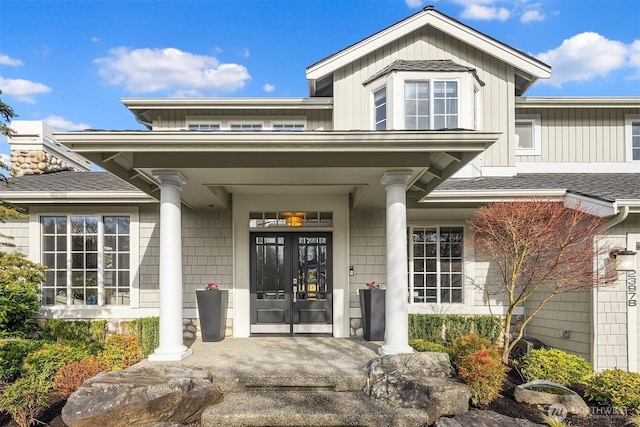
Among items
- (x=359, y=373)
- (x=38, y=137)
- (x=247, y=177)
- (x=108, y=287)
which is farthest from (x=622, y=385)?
(x=38, y=137)

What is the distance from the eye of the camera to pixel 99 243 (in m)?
7.87

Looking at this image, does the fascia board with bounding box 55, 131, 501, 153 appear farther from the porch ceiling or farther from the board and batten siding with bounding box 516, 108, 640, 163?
the board and batten siding with bounding box 516, 108, 640, 163

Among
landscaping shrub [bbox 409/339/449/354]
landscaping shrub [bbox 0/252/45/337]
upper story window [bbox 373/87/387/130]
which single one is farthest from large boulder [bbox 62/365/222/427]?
upper story window [bbox 373/87/387/130]

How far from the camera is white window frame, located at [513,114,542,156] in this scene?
354 inches

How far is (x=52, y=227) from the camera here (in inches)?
312

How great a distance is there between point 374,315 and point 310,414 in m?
2.96

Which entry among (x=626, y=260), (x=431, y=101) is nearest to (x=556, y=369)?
(x=626, y=260)

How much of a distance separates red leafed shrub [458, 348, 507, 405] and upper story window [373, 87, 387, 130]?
5.30 metres

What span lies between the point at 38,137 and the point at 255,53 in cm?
868

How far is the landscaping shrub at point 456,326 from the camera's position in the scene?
7.55 meters

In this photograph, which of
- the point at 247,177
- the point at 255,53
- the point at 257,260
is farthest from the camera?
the point at 255,53

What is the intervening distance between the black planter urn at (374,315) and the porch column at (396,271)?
150 cm

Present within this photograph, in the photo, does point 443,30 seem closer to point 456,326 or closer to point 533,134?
point 533,134

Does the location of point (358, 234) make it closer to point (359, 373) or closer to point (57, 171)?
point (359, 373)
